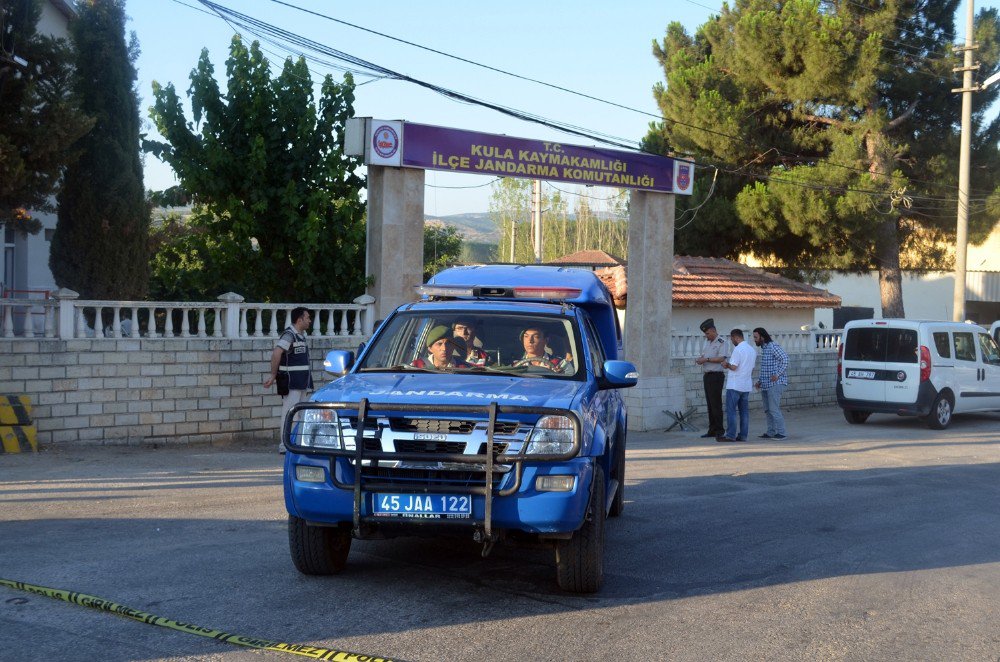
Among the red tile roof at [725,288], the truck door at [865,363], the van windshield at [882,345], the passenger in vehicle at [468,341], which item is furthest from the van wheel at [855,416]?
the passenger in vehicle at [468,341]

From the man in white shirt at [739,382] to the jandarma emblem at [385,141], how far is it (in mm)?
5692

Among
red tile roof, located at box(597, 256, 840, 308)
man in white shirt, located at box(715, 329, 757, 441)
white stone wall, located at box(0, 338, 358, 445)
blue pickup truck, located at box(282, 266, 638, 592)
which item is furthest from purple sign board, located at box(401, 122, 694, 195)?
blue pickup truck, located at box(282, 266, 638, 592)

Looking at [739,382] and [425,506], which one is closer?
[425,506]

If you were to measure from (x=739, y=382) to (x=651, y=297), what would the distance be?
310cm

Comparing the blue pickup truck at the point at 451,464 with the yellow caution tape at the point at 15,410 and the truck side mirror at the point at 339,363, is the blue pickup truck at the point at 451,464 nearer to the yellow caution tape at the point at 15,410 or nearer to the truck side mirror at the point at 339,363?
the truck side mirror at the point at 339,363

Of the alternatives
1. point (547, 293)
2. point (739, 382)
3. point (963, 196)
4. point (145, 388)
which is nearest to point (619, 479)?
point (547, 293)

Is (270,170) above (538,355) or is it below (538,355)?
above

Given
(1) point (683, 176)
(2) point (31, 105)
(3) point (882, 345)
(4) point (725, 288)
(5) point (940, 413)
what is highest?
(2) point (31, 105)

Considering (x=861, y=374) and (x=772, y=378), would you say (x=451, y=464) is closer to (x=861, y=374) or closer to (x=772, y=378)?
(x=772, y=378)

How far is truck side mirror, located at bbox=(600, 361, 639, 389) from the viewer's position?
23.7ft

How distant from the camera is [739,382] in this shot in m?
15.9

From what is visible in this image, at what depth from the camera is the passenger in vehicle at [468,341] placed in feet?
24.1

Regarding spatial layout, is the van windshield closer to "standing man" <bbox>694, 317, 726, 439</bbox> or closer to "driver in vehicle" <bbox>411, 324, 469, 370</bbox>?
"standing man" <bbox>694, 317, 726, 439</bbox>

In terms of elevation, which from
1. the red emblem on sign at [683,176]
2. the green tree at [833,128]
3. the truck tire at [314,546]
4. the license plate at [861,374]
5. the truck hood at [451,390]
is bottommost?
the truck tire at [314,546]
